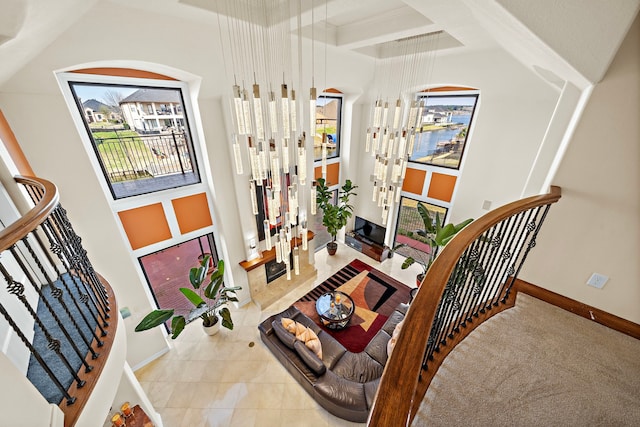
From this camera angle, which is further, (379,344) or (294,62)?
(379,344)

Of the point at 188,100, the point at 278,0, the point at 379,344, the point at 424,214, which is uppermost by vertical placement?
the point at 278,0

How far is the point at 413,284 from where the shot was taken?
6.58m

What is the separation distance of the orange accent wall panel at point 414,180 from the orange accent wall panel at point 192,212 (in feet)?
16.9

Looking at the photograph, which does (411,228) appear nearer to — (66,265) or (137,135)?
(137,135)

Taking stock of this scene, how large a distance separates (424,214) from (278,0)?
4.73 metres

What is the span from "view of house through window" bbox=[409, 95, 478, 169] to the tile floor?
5.78 meters

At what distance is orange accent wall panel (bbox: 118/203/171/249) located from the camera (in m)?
4.03

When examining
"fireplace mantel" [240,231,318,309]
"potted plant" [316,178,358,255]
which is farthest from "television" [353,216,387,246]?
"fireplace mantel" [240,231,318,309]

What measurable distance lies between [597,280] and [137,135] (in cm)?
623

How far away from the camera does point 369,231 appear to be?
7.74 meters

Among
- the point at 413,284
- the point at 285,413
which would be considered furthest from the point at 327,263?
the point at 285,413

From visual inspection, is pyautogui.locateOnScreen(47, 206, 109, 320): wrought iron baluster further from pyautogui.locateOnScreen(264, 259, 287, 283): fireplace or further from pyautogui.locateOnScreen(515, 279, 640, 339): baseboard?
pyautogui.locateOnScreen(515, 279, 640, 339): baseboard

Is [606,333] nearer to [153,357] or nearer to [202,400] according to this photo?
[202,400]

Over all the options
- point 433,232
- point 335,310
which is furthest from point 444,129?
point 335,310
